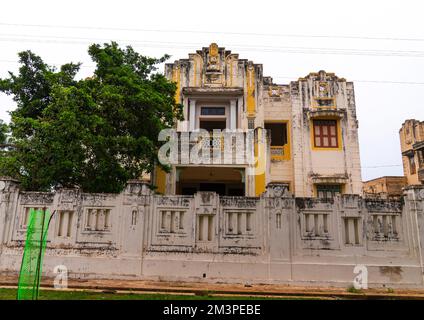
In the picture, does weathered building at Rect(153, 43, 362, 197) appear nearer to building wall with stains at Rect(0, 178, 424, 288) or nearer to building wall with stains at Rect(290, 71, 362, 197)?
building wall with stains at Rect(290, 71, 362, 197)

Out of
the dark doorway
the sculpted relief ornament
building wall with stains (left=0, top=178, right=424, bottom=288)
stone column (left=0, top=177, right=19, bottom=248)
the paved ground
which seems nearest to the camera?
the paved ground

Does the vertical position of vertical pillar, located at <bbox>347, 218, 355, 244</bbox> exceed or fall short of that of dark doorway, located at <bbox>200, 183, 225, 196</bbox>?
it falls short

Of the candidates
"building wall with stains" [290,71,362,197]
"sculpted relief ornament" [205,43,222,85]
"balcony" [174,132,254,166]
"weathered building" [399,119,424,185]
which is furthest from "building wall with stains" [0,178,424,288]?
"weathered building" [399,119,424,185]

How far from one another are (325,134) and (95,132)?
37.9 ft

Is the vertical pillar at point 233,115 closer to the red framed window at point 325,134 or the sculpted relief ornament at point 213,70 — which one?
A: the sculpted relief ornament at point 213,70

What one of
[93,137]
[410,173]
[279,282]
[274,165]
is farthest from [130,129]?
[410,173]

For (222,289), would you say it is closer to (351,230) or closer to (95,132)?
(351,230)

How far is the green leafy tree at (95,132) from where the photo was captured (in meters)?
10.5

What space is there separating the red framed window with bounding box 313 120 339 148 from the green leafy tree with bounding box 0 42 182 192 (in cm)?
828

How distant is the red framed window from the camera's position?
57.7ft

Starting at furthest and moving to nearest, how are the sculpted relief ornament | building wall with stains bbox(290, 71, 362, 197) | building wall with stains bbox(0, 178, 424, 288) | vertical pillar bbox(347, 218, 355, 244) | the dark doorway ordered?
the dark doorway → the sculpted relief ornament → building wall with stains bbox(290, 71, 362, 197) → vertical pillar bbox(347, 218, 355, 244) → building wall with stains bbox(0, 178, 424, 288)

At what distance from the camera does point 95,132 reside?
1140cm

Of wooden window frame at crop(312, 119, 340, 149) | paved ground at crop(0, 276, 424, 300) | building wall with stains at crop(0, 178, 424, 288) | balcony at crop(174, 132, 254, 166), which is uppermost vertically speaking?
wooden window frame at crop(312, 119, 340, 149)

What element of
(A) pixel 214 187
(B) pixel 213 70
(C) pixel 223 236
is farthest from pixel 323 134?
(C) pixel 223 236
